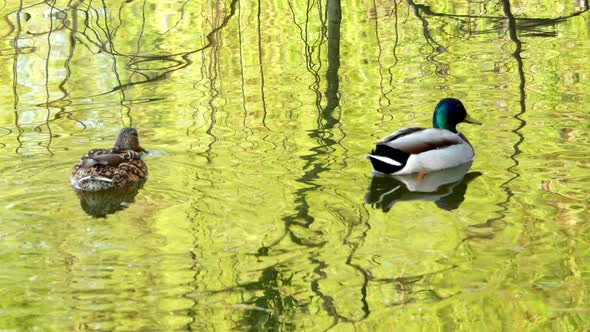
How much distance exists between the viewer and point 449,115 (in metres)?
9.02

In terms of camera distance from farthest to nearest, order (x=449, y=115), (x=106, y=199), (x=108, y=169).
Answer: (x=449, y=115) → (x=108, y=169) → (x=106, y=199)

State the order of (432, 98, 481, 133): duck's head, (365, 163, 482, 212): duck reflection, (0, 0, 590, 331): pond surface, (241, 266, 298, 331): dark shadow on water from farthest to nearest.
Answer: (432, 98, 481, 133): duck's head → (365, 163, 482, 212): duck reflection → (0, 0, 590, 331): pond surface → (241, 266, 298, 331): dark shadow on water

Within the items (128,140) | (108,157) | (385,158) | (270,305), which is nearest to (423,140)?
(385,158)

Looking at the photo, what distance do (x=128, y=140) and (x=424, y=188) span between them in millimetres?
2157

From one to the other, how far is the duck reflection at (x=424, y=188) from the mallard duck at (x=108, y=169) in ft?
5.28

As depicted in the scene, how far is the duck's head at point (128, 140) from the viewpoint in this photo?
8.35m

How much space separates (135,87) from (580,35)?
184 inches

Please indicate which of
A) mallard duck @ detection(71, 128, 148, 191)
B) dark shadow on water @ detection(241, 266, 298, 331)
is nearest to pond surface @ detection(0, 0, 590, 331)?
dark shadow on water @ detection(241, 266, 298, 331)

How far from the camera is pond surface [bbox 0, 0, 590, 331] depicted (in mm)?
5703

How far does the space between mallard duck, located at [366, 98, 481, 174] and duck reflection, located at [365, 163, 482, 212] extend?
0.18ft

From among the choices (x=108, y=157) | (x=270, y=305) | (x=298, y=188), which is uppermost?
(x=108, y=157)

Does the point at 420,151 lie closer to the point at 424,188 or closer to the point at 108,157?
the point at 424,188

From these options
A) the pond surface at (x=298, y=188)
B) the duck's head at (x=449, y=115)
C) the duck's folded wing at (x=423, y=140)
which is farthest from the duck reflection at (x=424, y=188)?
the duck's head at (x=449, y=115)

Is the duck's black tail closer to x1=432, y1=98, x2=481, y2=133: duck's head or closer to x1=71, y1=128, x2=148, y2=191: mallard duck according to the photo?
x1=432, y1=98, x2=481, y2=133: duck's head
